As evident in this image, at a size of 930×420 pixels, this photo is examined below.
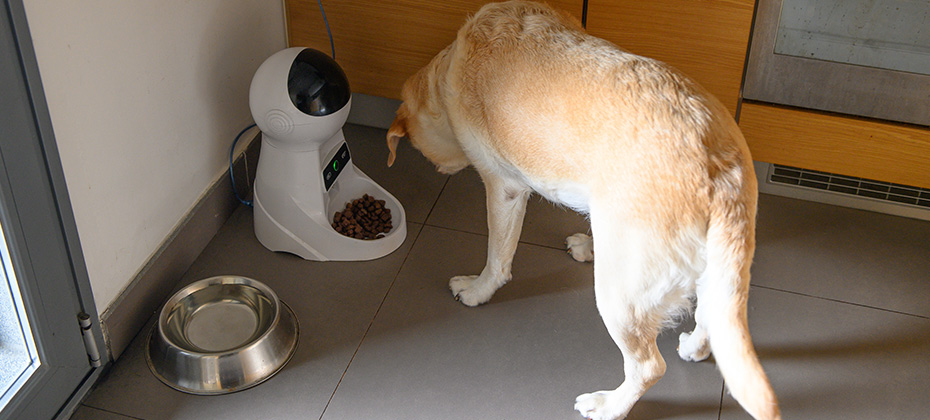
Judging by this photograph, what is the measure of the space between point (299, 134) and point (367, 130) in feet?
2.63

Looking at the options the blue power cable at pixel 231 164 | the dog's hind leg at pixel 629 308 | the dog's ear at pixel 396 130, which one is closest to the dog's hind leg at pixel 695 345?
the dog's hind leg at pixel 629 308

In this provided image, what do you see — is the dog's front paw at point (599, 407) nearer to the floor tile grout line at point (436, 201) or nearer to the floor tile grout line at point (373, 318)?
the floor tile grout line at point (373, 318)

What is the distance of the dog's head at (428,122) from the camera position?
192 cm

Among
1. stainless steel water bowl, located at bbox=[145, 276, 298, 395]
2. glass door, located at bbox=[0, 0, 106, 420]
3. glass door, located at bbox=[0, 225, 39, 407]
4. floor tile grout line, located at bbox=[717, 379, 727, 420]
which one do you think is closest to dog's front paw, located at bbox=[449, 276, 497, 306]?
stainless steel water bowl, located at bbox=[145, 276, 298, 395]

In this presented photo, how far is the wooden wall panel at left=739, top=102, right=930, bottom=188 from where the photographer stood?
90.1 inches

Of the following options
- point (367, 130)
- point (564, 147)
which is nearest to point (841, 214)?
point (564, 147)

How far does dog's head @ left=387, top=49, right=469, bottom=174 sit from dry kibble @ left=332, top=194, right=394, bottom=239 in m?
0.33

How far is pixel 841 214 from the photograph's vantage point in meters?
2.53

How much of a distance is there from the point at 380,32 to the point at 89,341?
4.25 feet

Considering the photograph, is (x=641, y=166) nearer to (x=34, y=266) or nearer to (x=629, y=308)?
(x=629, y=308)

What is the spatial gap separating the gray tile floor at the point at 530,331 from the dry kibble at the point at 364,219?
9 centimetres

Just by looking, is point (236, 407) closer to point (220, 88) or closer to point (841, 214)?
point (220, 88)

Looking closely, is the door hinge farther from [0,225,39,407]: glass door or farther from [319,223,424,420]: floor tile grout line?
[319,223,424,420]: floor tile grout line

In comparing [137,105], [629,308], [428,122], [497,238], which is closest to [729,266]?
[629,308]
